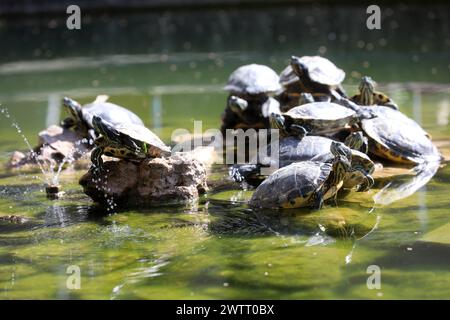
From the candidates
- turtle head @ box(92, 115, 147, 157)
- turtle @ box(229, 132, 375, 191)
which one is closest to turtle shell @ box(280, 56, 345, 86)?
turtle @ box(229, 132, 375, 191)

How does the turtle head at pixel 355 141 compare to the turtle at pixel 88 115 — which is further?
the turtle at pixel 88 115

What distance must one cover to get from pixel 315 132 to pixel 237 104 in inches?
50.6

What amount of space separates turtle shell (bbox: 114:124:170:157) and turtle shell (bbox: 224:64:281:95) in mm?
1995

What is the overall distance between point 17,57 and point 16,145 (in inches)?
327

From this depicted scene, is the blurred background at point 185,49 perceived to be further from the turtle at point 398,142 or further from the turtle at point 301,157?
the turtle at point 301,157

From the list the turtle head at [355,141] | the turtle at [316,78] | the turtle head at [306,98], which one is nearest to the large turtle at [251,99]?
the turtle at [316,78]

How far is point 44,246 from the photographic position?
3754mm

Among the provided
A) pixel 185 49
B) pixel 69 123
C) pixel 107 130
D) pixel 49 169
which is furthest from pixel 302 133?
pixel 185 49

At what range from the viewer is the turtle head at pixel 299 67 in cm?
597

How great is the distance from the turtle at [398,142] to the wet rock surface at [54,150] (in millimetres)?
2297

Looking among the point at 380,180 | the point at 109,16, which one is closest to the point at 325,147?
the point at 380,180

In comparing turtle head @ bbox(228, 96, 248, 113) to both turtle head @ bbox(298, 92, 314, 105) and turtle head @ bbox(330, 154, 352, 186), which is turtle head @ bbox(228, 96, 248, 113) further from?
turtle head @ bbox(330, 154, 352, 186)
